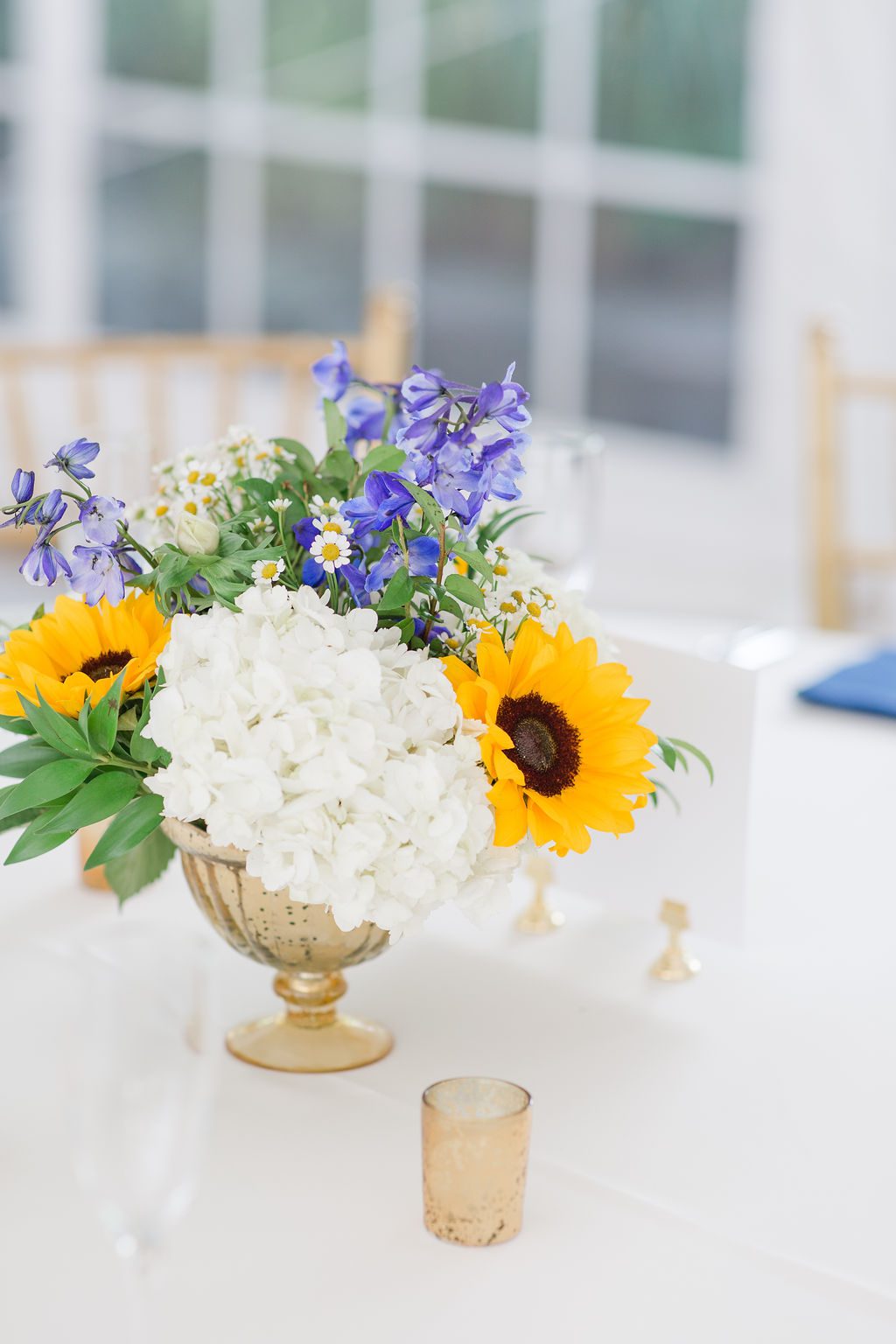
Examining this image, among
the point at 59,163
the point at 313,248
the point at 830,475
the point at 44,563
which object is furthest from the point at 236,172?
the point at 44,563

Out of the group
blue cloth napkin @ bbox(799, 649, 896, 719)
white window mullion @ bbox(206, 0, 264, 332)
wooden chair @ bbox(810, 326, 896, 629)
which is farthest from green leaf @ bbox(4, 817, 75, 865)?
white window mullion @ bbox(206, 0, 264, 332)

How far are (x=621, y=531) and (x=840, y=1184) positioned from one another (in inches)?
Answer: 134

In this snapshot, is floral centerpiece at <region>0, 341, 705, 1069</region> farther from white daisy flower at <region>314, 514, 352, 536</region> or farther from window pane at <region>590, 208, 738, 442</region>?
window pane at <region>590, 208, 738, 442</region>

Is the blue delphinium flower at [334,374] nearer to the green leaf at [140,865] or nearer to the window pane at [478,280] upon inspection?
the green leaf at [140,865]

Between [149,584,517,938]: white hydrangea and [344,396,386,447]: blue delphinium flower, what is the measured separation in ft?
0.88

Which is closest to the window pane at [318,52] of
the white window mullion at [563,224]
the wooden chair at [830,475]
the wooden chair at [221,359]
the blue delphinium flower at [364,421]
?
the white window mullion at [563,224]

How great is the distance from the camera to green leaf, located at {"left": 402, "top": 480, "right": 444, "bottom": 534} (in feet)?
2.08

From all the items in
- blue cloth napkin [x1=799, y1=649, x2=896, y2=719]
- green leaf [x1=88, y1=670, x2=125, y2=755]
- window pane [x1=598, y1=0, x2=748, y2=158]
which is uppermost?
window pane [x1=598, y1=0, x2=748, y2=158]

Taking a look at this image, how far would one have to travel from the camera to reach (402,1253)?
0.62 meters

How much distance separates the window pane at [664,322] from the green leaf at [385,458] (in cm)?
315

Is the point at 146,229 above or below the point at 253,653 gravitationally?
above

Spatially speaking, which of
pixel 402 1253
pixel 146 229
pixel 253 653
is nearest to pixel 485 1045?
pixel 402 1253

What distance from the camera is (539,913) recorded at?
953 mm

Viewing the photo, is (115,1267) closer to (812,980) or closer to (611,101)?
(812,980)
